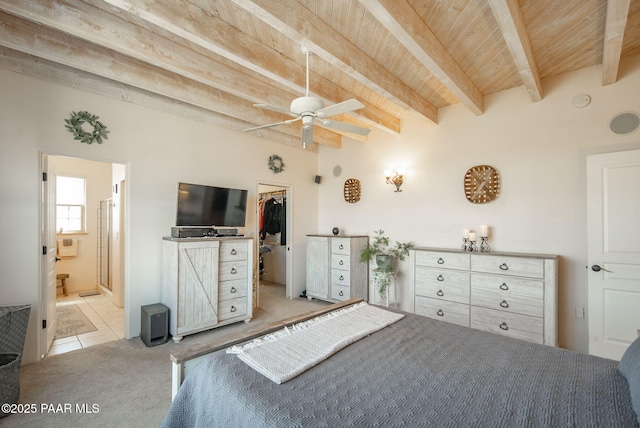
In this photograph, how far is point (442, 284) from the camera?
3359 millimetres

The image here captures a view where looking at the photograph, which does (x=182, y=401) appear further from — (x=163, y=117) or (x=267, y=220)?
(x=267, y=220)

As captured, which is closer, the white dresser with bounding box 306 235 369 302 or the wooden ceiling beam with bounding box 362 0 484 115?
the wooden ceiling beam with bounding box 362 0 484 115

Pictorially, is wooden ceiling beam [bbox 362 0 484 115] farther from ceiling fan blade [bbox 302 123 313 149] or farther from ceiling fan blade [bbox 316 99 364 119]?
ceiling fan blade [bbox 302 123 313 149]

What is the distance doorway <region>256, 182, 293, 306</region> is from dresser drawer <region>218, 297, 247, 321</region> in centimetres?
138

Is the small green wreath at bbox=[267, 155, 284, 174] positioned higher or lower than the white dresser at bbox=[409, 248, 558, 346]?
higher

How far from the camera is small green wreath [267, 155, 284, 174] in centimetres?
467

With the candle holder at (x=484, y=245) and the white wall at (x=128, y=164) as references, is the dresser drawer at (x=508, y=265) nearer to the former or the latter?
the candle holder at (x=484, y=245)

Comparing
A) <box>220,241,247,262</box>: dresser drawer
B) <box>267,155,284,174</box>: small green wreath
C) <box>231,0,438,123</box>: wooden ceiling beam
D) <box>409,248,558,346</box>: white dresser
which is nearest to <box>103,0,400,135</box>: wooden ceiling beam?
<box>231,0,438,123</box>: wooden ceiling beam

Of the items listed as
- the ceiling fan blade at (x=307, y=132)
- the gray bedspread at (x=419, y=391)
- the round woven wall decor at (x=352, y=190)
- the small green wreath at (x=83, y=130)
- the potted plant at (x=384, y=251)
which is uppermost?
the small green wreath at (x=83, y=130)

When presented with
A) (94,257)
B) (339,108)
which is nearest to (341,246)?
(339,108)

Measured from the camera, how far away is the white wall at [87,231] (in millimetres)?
5230

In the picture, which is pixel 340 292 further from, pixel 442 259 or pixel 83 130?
pixel 83 130

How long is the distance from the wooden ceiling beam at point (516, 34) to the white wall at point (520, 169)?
0.57 m

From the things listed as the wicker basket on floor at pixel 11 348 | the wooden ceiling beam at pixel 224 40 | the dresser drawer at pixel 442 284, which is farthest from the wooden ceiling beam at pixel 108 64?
the dresser drawer at pixel 442 284
